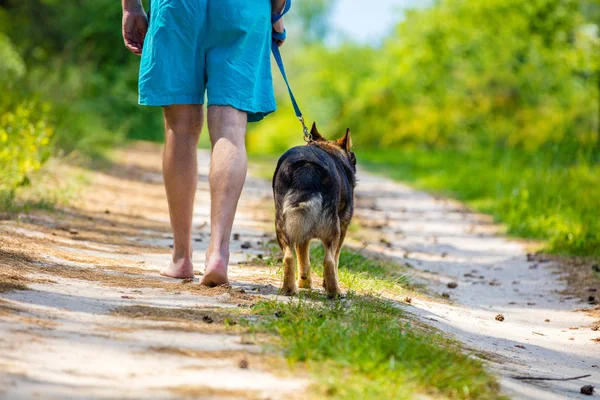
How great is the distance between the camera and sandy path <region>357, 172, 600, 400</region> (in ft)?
14.7

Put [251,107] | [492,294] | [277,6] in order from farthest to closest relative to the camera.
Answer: [492,294]
[277,6]
[251,107]

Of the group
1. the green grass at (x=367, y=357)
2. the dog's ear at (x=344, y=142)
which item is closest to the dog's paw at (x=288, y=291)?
the green grass at (x=367, y=357)

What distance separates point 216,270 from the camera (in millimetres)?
4473

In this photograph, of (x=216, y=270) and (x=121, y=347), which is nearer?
(x=121, y=347)

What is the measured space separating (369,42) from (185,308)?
36.2 meters

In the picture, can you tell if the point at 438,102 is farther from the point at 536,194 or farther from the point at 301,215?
the point at 301,215

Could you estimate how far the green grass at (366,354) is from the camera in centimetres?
301

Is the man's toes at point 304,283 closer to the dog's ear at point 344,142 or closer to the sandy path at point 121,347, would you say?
the sandy path at point 121,347

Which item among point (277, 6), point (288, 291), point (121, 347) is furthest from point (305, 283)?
point (121, 347)

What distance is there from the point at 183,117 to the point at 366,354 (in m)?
2.01

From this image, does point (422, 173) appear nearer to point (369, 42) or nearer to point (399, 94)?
point (399, 94)

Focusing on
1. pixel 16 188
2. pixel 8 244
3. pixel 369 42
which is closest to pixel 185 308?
pixel 8 244

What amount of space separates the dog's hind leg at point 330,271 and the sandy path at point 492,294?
0.59 metres

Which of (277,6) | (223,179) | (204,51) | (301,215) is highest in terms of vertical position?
(277,6)
